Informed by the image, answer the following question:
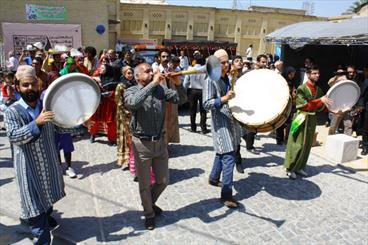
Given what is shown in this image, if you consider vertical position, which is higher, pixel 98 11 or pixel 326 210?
pixel 98 11

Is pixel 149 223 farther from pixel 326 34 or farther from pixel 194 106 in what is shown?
pixel 326 34

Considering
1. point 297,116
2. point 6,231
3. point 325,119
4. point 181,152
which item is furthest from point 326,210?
point 325,119

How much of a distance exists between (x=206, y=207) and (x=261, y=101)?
155cm

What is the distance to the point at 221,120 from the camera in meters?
4.59

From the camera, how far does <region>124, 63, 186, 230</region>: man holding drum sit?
12.5 ft

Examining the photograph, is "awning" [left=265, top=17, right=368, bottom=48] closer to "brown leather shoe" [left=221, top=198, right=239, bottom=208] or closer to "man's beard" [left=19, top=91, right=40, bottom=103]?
"brown leather shoe" [left=221, top=198, right=239, bottom=208]

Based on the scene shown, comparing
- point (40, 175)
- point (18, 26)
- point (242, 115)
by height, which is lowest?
point (40, 175)

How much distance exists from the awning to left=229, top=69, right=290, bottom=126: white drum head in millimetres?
4628

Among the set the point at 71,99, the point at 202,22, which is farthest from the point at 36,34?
the point at 202,22

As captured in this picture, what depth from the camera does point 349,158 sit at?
6828 millimetres

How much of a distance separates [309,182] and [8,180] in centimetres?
466

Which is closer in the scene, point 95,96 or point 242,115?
point 95,96

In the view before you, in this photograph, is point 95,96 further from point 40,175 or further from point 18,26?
point 18,26

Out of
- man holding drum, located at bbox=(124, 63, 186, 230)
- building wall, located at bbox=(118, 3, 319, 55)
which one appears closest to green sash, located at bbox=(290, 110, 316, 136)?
man holding drum, located at bbox=(124, 63, 186, 230)
